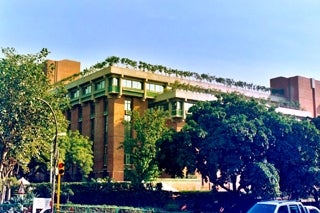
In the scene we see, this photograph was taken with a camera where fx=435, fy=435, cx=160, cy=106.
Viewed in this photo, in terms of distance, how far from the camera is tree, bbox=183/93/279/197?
1410 inches

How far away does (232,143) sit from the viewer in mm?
36031

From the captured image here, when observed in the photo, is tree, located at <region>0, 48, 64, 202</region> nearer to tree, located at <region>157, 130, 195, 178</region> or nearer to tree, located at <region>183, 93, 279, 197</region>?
tree, located at <region>157, 130, 195, 178</region>

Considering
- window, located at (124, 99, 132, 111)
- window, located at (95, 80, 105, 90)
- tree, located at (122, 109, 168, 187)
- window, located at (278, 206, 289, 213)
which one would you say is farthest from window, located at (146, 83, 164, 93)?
window, located at (278, 206, 289, 213)

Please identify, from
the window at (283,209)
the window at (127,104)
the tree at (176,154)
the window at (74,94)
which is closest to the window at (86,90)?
the window at (74,94)

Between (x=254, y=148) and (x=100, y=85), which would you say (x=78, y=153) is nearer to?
(x=100, y=85)

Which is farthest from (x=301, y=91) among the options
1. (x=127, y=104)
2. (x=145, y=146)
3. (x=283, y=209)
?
(x=283, y=209)

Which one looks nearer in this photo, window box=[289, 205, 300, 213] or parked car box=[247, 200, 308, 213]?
parked car box=[247, 200, 308, 213]

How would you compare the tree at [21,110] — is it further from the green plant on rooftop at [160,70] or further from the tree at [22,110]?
the green plant on rooftop at [160,70]

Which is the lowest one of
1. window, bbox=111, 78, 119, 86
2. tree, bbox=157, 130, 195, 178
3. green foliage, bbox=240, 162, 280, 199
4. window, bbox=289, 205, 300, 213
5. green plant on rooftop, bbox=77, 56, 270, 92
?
window, bbox=289, 205, 300, 213

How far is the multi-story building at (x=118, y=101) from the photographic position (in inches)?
2255

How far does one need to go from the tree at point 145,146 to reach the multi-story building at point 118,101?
8.96 metres

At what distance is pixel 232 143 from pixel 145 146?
39.9 feet

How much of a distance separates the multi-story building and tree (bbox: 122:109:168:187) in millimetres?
8962

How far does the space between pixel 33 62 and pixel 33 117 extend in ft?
15.6
